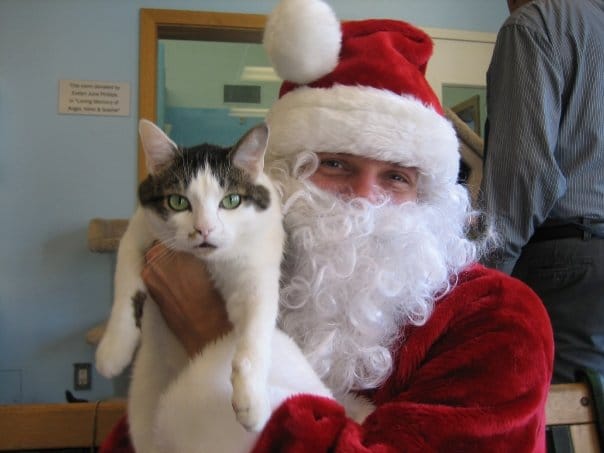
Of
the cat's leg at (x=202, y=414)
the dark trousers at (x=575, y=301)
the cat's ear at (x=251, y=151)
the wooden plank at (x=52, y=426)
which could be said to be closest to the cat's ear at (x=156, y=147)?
the cat's ear at (x=251, y=151)

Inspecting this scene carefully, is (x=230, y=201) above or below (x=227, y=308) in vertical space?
above

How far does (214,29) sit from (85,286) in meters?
1.48

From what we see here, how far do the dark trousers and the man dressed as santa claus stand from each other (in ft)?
1.07

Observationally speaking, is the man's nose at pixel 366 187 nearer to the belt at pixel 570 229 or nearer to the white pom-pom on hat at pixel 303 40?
the white pom-pom on hat at pixel 303 40

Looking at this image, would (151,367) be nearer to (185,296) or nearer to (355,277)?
(185,296)

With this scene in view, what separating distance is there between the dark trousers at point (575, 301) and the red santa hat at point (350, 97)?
0.44 metres

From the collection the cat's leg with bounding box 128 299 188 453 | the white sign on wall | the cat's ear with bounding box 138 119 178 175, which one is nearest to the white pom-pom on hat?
the cat's ear with bounding box 138 119 178 175

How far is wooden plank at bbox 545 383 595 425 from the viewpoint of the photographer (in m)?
0.99

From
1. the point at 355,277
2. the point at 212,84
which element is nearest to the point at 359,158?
the point at 355,277

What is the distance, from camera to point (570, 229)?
1348mm

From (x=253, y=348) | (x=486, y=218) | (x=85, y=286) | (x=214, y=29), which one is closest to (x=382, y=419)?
(x=253, y=348)

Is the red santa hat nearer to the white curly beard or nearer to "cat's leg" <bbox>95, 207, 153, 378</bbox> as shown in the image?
the white curly beard

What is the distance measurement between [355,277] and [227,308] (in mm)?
247

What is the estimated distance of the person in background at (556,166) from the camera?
1.30m
